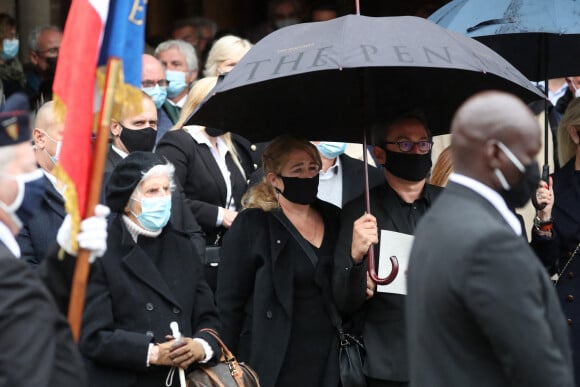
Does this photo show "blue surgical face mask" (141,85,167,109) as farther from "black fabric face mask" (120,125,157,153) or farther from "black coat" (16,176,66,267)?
"black coat" (16,176,66,267)

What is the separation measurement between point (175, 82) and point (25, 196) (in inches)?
232

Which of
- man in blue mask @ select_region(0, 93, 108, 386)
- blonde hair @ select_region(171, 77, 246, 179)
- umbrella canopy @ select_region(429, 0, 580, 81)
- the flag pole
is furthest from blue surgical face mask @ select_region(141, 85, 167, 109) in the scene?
man in blue mask @ select_region(0, 93, 108, 386)

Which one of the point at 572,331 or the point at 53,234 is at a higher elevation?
the point at 53,234

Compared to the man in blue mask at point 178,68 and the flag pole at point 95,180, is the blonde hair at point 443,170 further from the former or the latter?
the man in blue mask at point 178,68

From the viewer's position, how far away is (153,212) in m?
6.21

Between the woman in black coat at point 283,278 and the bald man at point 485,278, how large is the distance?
2.00 metres

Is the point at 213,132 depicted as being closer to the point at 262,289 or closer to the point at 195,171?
the point at 195,171

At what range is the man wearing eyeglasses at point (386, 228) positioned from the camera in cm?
593

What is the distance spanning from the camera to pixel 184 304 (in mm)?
6246

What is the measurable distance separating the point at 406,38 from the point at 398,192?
825mm

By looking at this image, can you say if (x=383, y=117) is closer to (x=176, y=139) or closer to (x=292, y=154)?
(x=292, y=154)

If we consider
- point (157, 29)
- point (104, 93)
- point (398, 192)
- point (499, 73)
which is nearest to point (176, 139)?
point (398, 192)

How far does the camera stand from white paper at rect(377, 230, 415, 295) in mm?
6016

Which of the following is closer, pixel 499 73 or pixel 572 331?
pixel 499 73
